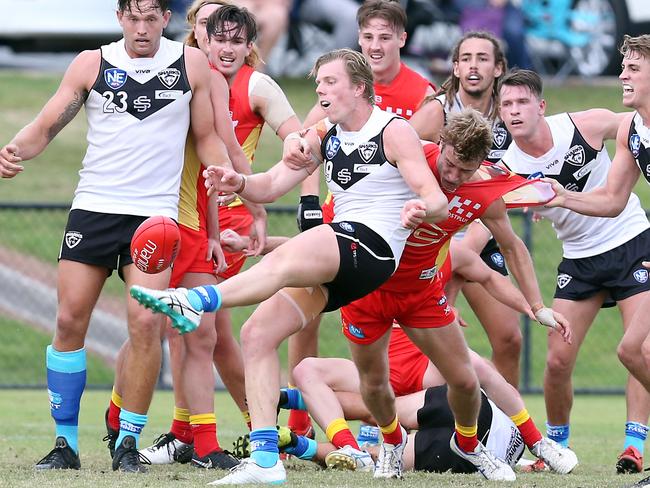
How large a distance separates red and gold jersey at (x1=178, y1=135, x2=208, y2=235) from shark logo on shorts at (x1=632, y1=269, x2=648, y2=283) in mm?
2567

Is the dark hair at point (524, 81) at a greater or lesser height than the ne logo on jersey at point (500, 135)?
greater

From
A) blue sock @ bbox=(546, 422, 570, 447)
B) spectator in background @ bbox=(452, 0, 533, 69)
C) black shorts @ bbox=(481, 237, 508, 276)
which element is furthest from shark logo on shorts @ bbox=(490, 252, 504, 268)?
spectator in background @ bbox=(452, 0, 533, 69)

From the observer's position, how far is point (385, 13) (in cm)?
780

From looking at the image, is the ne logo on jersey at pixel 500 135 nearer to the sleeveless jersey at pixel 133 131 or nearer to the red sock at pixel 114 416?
the sleeveless jersey at pixel 133 131

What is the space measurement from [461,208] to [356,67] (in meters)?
0.85

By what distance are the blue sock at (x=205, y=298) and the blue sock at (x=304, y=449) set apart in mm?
1470

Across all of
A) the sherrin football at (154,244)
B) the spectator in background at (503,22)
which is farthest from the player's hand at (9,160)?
the spectator in background at (503,22)

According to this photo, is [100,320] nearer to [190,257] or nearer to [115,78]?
[190,257]

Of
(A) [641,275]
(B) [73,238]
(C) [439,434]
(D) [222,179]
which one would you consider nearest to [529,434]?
(C) [439,434]

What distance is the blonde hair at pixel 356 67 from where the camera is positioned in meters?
6.22

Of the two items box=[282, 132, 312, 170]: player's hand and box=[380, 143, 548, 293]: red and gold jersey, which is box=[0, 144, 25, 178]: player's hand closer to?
box=[282, 132, 312, 170]: player's hand

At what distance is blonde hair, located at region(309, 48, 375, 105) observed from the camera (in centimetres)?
622

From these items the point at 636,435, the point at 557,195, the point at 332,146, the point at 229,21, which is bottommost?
the point at 636,435

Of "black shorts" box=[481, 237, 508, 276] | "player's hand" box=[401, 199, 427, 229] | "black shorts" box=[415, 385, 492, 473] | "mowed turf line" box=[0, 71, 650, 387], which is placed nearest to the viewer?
"player's hand" box=[401, 199, 427, 229]
